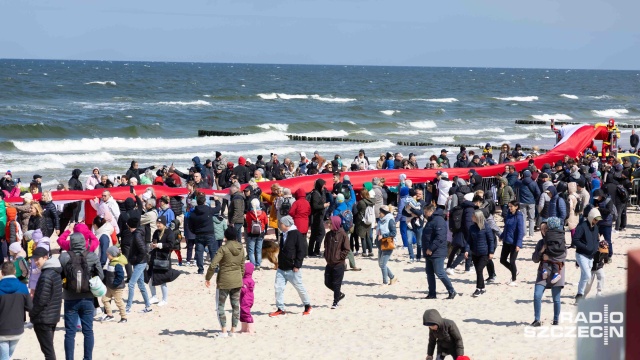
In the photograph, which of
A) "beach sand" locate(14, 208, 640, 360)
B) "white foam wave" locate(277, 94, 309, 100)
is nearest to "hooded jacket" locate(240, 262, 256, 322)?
"beach sand" locate(14, 208, 640, 360)

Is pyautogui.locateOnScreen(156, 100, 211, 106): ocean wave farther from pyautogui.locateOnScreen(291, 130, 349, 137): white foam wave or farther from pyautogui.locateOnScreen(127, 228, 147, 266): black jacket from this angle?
pyautogui.locateOnScreen(127, 228, 147, 266): black jacket

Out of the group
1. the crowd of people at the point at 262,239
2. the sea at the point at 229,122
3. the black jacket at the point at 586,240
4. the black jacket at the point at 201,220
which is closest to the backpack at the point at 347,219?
the crowd of people at the point at 262,239

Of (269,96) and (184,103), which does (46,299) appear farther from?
(269,96)

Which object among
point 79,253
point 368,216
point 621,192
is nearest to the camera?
point 79,253

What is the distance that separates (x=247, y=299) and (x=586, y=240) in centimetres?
→ 432

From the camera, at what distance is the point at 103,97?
249ft

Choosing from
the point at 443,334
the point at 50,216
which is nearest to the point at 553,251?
the point at 443,334

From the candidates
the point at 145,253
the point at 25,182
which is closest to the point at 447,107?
the point at 25,182

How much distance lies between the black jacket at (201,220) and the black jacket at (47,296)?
16.1ft

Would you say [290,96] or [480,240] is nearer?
[480,240]

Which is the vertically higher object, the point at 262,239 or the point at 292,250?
the point at 292,250

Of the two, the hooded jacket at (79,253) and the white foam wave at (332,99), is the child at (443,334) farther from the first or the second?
the white foam wave at (332,99)

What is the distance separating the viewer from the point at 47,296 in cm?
826

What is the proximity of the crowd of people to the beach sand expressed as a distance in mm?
265
